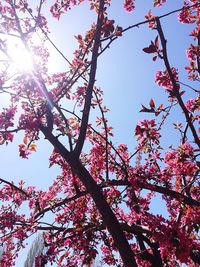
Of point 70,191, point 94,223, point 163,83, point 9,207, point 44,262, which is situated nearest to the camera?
point 163,83

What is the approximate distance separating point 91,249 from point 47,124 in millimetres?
2450

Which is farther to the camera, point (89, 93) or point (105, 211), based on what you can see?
point (89, 93)

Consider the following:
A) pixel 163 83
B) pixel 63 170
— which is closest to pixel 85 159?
pixel 63 170

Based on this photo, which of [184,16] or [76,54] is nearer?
[76,54]

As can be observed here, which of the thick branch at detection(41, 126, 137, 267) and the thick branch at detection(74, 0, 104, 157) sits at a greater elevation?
the thick branch at detection(74, 0, 104, 157)

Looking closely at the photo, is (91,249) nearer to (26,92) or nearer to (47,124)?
(47,124)

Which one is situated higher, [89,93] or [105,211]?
[89,93]

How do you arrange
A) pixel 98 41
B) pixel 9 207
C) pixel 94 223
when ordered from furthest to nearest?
pixel 9 207
pixel 94 223
pixel 98 41

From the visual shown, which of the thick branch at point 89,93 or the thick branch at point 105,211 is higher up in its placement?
the thick branch at point 89,93

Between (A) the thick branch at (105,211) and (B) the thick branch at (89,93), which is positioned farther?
(B) the thick branch at (89,93)

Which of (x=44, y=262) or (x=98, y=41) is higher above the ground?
(x=98, y=41)

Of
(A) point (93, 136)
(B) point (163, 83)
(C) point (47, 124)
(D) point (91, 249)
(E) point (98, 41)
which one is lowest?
(D) point (91, 249)

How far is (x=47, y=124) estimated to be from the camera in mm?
4699

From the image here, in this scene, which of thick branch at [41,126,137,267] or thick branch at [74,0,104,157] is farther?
thick branch at [74,0,104,157]
